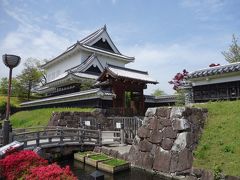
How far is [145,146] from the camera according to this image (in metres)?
11.6

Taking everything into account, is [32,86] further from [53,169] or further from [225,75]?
[53,169]

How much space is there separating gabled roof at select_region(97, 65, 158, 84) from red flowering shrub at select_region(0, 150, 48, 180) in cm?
1420

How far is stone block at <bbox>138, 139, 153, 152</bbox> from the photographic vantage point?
11358mm

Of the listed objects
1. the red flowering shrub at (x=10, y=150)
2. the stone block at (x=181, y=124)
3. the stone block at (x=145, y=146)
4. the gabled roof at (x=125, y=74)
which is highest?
the gabled roof at (x=125, y=74)

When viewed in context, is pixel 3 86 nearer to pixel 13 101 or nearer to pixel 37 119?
pixel 13 101

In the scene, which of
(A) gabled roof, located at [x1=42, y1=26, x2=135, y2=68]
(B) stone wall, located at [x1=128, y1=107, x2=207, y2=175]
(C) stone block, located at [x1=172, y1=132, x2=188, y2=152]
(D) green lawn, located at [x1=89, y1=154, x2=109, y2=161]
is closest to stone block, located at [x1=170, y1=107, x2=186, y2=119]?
(B) stone wall, located at [x1=128, y1=107, x2=207, y2=175]

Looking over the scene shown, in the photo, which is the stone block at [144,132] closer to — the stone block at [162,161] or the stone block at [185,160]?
the stone block at [162,161]

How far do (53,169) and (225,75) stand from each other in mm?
11790

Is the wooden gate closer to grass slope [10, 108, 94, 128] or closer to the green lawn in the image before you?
the green lawn

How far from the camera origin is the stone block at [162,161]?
1014cm

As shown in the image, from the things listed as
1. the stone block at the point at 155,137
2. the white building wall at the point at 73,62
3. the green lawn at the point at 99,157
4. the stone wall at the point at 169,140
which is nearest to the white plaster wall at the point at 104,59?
the white building wall at the point at 73,62

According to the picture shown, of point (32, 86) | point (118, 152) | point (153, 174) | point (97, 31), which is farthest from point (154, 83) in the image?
point (32, 86)

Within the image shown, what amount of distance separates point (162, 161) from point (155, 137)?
1.22 m

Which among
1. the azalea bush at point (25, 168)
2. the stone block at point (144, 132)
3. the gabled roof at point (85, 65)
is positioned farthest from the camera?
the gabled roof at point (85, 65)
